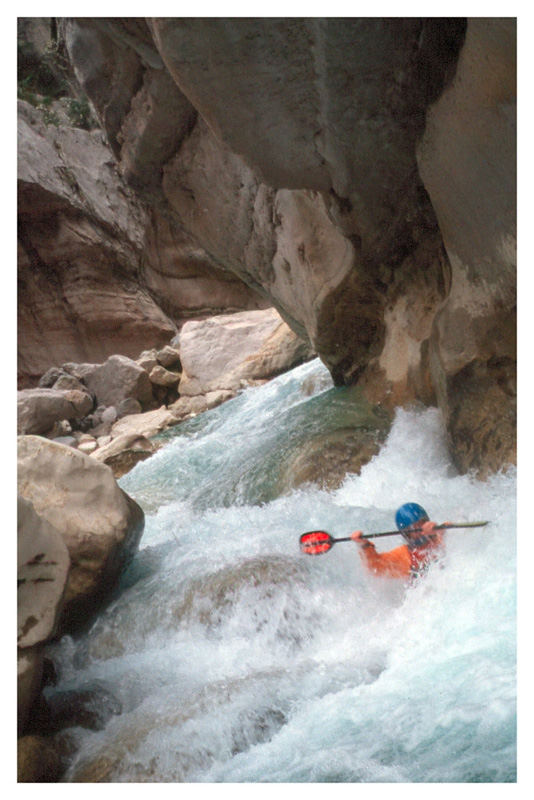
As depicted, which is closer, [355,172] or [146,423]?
[355,172]

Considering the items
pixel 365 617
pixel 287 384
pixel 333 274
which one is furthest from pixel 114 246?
pixel 365 617

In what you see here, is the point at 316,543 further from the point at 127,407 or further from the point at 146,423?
the point at 127,407

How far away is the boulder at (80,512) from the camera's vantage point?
322 cm

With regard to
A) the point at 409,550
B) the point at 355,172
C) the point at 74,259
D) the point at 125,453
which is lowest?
the point at 125,453

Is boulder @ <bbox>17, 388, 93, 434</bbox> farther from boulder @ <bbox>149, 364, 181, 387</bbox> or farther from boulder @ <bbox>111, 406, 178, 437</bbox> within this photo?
boulder @ <bbox>149, 364, 181, 387</bbox>

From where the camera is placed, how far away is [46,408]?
409 inches

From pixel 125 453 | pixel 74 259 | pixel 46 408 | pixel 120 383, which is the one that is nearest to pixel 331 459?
pixel 125 453

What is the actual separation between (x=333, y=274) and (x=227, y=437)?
8.73ft

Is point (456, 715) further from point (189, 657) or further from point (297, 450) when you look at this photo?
point (297, 450)

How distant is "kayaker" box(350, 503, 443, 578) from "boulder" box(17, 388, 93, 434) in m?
8.29

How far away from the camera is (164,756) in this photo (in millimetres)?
2037

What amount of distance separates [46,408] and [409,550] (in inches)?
348

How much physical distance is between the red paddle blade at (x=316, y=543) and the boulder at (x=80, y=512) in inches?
41.7

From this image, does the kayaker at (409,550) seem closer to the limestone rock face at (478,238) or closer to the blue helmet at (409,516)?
the blue helmet at (409,516)
